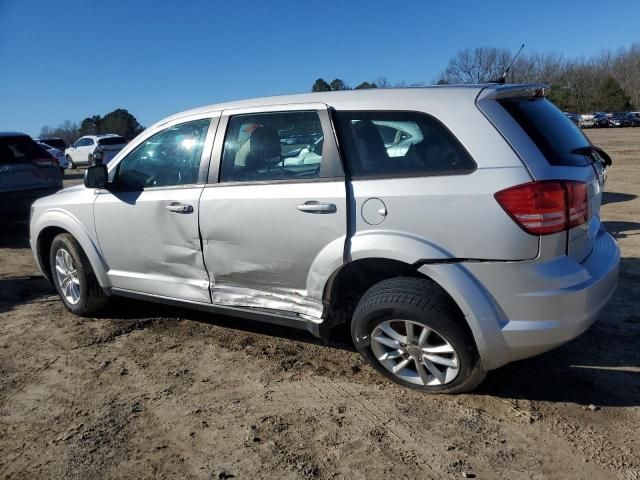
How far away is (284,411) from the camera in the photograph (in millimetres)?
3254

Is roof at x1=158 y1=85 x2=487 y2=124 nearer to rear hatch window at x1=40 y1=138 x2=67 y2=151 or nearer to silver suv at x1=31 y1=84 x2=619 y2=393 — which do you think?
silver suv at x1=31 y1=84 x2=619 y2=393

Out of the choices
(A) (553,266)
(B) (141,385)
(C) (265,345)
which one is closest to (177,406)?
(B) (141,385)

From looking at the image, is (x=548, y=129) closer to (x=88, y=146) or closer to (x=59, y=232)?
(x=59, y=232)

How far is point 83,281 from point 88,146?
81.4ft

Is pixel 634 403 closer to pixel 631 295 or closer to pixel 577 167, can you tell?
pixel 577 167

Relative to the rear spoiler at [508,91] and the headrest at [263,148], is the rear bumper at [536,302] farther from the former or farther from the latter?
the headrest at [263,148]

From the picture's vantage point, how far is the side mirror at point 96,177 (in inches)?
173

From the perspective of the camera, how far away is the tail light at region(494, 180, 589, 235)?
111 inches

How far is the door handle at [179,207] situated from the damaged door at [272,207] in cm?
12

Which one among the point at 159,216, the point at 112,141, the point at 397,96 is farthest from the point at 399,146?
the point at 112,141

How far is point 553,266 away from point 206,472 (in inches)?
79.2

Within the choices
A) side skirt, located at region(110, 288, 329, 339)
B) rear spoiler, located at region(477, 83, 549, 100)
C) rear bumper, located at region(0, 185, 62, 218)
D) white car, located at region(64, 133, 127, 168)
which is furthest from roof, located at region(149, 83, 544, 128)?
white car, located at region(64, 133, 127, 168)

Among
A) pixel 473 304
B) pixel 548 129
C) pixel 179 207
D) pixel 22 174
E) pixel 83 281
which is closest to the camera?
pixel 473 304

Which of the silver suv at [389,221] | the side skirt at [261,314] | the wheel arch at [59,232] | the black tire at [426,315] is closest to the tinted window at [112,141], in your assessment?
the wheel arch at [59,232]
